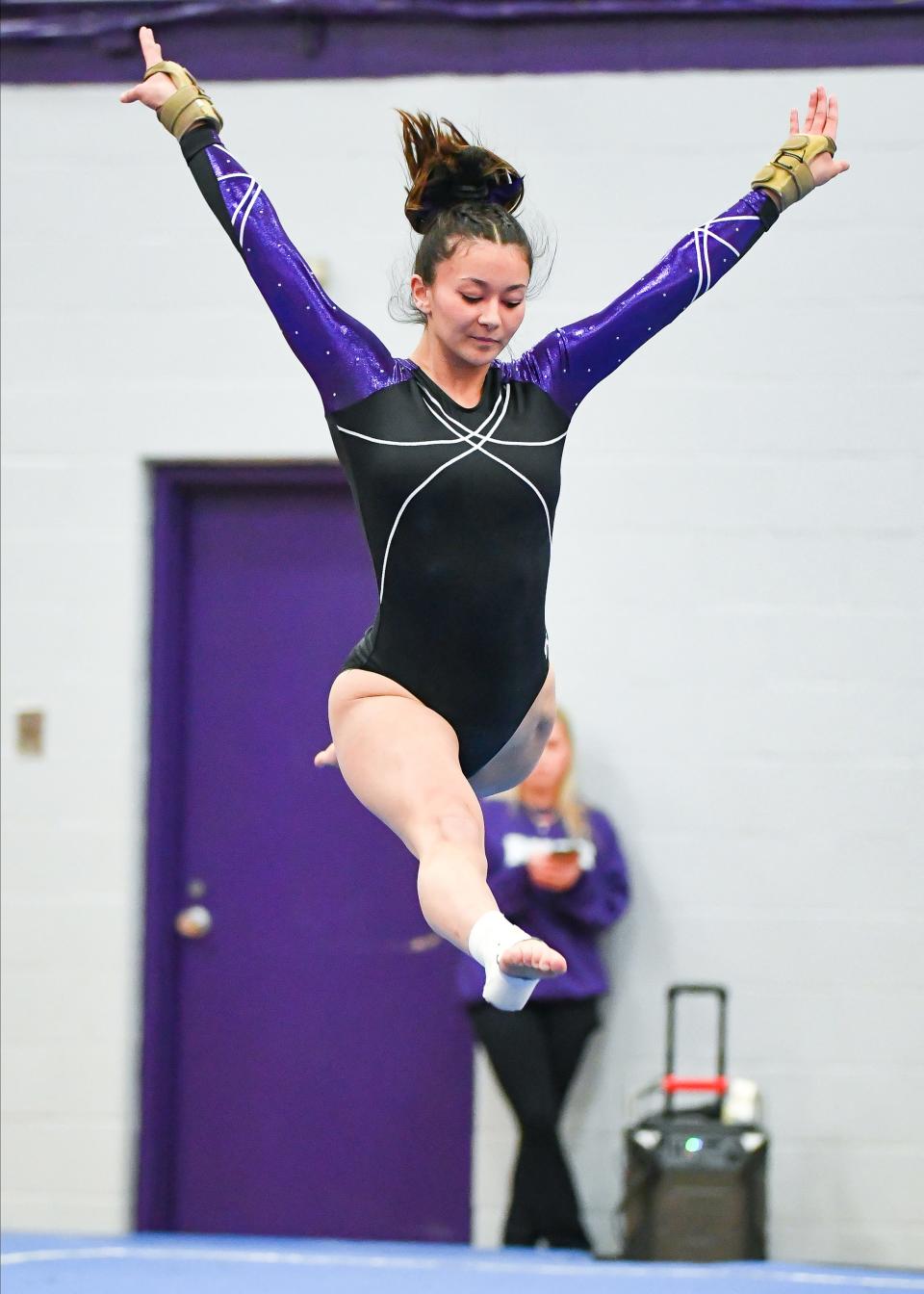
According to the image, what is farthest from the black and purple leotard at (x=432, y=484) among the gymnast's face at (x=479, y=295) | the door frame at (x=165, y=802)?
the door frame at (x=165, y=802)

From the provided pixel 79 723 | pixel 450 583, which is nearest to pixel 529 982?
pixel 450 583

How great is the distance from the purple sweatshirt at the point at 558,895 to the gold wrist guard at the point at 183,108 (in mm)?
2216

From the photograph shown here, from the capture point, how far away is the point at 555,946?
14.2ft

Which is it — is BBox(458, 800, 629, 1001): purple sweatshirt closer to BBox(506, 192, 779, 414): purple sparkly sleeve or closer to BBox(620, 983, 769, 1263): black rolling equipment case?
BBox(620, 983, 769, 1263): black rolling equipment case

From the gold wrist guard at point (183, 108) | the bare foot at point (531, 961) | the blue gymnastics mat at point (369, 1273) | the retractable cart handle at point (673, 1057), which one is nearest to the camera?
the bare foot at point (531, 961)

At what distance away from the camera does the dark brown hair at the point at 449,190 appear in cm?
249

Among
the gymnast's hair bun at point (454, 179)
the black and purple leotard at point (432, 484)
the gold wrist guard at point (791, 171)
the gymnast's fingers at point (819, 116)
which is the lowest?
the black and purple leotard at point (432, 484)

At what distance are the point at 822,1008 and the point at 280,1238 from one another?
5.03 ft

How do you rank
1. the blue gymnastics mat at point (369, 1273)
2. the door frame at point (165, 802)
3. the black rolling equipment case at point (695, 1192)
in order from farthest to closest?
the door frame at point (165, 802)
the black rolling equipment case at point (695, 1192)
the blue gymnastics mat at point (369, 1273)

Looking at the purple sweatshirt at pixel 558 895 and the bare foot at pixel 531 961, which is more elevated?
the bare foot at pixel 531 961

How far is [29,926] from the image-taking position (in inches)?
185

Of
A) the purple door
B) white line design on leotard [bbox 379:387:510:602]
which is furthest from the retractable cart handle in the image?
white line design on leotard [bbox 379:387:510:602]

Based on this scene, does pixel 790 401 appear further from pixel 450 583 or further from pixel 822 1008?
pixel 450 583

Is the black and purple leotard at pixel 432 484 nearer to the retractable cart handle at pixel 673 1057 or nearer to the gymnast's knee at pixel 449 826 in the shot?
the gymnast's knee at pixel 449 826
